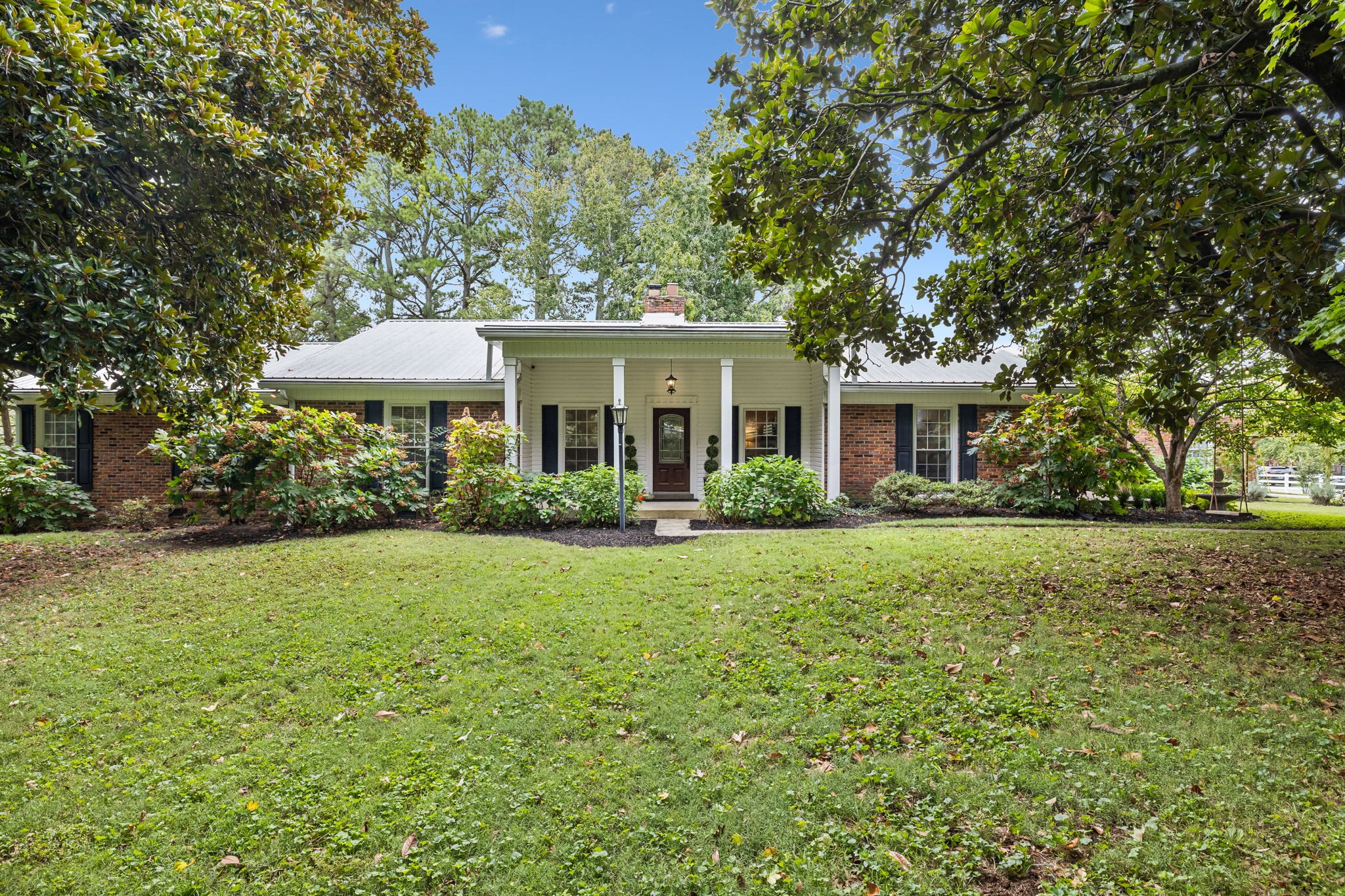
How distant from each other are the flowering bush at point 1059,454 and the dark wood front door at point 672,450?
5.90 meters

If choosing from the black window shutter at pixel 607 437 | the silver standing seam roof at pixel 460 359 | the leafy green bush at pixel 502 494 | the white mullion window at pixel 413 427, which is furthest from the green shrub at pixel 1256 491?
the white mullion window at pixel 413 427

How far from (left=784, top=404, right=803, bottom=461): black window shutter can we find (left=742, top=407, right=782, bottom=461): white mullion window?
0.16 m

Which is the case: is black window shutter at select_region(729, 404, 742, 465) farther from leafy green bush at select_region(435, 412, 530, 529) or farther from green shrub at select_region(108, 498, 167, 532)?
green shrub at select_region(108, 498, 167, 532)

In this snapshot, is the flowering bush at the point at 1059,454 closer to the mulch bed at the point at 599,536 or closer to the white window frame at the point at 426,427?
the mulch bed at the point at 599,536

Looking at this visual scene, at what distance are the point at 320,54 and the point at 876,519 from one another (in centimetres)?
985

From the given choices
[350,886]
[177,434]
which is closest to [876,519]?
[350,886]

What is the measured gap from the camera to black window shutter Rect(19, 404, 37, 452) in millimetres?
11836

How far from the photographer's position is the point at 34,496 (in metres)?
10.5

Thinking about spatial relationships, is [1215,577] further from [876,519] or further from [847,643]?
[876,519]

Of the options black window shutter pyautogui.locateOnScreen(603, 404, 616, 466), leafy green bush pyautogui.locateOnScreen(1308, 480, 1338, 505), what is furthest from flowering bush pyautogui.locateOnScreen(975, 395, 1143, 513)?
leafy green bush pyautogui.locateOnScreen(1308, 480, 1338, 505)

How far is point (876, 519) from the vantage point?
10625 millimetres

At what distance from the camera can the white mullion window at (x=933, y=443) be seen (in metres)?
13.0

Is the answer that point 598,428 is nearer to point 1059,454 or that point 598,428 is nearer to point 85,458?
point 1059,454

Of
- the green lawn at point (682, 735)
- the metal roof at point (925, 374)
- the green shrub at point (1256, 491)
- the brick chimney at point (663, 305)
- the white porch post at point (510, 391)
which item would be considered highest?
the brick chimney at point (663, 305)
